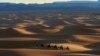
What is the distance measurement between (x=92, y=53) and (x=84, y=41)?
79.3 inches

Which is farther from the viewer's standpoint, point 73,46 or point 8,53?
point 73,46

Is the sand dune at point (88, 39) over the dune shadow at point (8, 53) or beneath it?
beneath

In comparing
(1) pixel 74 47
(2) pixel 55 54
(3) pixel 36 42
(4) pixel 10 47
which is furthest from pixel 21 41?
(2) pixel 55 54

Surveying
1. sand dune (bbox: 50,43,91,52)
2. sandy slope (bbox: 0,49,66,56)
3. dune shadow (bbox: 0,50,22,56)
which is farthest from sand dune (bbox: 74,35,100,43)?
Result: dune shadow (bbox: 0,50,22,56)

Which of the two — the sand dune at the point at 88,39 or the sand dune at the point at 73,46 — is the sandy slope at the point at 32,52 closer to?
the sand dune at the point at 73,46

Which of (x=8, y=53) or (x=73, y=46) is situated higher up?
(x=8, y=53)

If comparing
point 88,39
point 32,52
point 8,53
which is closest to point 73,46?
point 32,52

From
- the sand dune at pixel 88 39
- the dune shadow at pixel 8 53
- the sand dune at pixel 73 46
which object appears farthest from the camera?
the sand dune at pixel 88 39

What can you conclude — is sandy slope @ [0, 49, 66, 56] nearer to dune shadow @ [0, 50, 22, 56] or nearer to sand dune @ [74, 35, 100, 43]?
dune shadow @ [0, 50, 22, 56]

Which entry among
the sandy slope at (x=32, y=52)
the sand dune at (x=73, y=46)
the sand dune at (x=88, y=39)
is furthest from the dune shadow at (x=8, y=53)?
the sand dune at (x=88, y=39)

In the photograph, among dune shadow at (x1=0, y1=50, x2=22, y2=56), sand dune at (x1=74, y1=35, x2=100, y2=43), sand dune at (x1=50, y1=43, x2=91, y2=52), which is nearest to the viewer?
dune shadow at (x1=0, y1=50, x2=22, y2=56)

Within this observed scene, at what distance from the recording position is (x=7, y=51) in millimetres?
8211

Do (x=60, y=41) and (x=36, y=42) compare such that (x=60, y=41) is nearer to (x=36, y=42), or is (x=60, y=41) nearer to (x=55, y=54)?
(x=36, y=42)

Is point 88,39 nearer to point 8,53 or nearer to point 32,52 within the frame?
point 32,52
